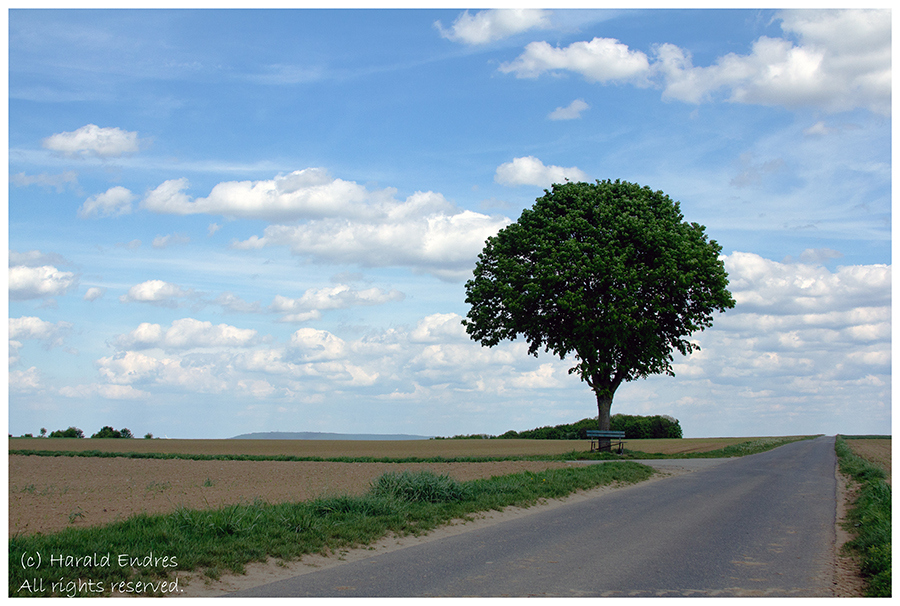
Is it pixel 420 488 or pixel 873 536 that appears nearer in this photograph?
pixel 873 536

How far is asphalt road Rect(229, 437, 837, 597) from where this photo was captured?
8.04 metres

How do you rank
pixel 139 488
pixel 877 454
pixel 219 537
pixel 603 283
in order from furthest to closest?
pixel 877 454
pixel 603 283
pixel 139 488
pixel 219 537

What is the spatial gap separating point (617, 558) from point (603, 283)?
25335mm

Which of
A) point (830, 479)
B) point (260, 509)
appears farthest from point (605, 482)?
point (260, 509)

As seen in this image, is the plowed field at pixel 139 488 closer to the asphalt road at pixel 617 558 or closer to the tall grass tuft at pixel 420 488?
the tall grass tuft at pixel 420 488

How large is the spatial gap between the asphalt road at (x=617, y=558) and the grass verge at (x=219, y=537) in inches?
41.1

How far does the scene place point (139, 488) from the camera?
2100 centimetres

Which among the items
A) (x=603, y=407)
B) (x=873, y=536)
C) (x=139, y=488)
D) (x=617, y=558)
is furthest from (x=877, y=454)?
(x=139, y=488)

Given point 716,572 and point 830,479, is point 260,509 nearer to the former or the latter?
point 716,572

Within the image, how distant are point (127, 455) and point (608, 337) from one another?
99.2 ft

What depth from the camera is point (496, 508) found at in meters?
14.6

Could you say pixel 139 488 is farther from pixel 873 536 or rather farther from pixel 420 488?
pixel 873 536

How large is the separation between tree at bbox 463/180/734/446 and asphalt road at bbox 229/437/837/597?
18.5 m

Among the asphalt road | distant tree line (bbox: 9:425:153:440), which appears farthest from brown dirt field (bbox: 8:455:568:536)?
distant tree line (bbox: 9:425:153:440)
